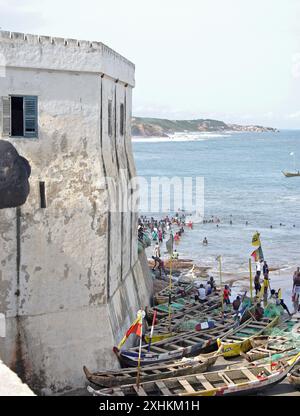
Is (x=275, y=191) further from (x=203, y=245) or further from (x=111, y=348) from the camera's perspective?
(x=111, y=348)

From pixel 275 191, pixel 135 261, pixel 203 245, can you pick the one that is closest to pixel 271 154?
pixel 275 191

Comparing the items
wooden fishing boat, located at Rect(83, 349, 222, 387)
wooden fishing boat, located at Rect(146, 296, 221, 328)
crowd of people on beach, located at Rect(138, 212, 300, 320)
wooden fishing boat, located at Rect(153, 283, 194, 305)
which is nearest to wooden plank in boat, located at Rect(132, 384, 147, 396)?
wooden fishing boat, located at Rect(83, 349, 222, 387)

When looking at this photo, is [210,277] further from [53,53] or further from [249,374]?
[53,53]

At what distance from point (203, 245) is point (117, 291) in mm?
32740

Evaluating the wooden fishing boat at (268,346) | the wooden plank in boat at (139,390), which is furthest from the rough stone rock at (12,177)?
the wooden fishing boat at (268,346)

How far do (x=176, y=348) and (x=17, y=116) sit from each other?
9.38 meters

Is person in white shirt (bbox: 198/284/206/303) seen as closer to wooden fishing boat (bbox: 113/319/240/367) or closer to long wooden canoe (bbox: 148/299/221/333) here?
long wooden canoe (bbox: 148/299/221/333)

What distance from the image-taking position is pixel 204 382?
18984mm

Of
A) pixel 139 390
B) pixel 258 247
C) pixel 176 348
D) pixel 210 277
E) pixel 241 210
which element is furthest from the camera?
pixel 241 210

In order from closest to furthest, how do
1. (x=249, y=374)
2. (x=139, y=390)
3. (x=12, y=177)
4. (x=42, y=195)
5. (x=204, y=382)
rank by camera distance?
(x=12, y=177) < (x=139, y=390) < (x=204, y=382) < (x=42, y=195) < (x=249, y=374)

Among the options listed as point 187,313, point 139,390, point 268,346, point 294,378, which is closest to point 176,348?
point 268,346

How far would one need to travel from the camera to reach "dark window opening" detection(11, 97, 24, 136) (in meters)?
19.1

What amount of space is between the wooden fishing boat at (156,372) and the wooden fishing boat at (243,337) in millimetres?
1125

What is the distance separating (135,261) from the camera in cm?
2708
